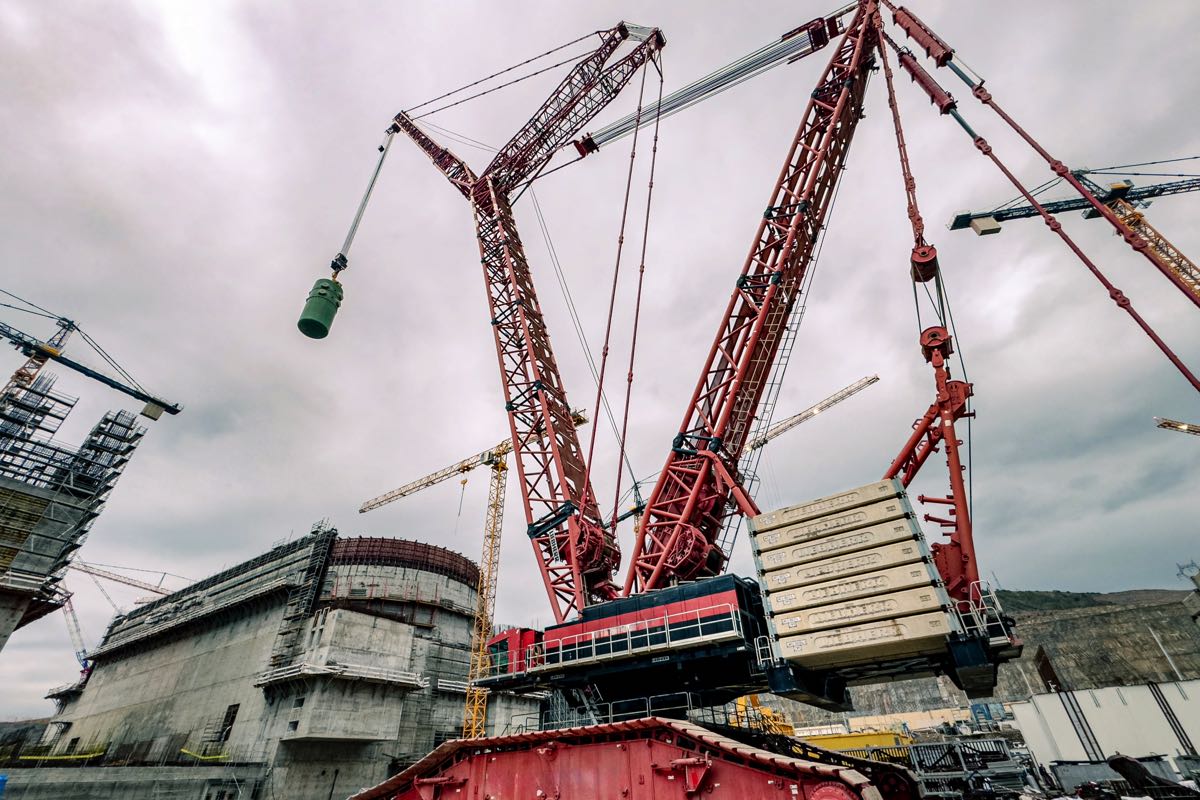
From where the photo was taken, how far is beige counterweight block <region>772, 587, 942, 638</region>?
13945mm

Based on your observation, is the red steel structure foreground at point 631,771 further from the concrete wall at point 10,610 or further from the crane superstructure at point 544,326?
the concrete wall at point 10,610

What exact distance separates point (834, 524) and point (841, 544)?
0.62 m

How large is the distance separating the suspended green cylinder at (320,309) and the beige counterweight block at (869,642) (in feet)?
49.5

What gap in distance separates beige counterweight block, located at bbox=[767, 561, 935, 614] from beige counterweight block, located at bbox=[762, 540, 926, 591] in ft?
0.45

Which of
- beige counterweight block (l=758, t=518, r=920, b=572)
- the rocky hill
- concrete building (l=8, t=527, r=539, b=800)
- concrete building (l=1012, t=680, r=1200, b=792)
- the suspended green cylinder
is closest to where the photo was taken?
the suspended green cylinder

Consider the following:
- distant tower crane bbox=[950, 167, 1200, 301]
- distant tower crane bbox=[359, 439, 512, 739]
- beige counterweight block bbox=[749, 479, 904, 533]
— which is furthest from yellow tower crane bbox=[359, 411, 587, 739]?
distant tower crane bbox=[950, 167, 1200, 301]

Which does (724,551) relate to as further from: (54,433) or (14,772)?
(54,433)

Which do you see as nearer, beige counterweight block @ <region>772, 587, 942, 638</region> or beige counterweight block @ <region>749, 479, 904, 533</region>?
beige counterweight block @ <region>772, 587, 942, 638</region>

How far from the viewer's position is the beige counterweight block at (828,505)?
51.5ft

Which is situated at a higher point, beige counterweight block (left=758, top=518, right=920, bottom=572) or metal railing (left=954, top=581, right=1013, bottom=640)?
beige counterweight block (left=758, top=518, right=920, bottom=572)

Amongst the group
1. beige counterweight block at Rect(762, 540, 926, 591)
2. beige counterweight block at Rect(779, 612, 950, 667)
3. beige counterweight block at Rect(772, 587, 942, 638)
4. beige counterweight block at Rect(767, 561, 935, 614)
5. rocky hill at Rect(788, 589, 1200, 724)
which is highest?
rocky hill at Rect(788, 589, 1200, 724)

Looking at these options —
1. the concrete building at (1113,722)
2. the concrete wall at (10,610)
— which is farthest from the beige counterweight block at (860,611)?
the concrete wall at (10,610)

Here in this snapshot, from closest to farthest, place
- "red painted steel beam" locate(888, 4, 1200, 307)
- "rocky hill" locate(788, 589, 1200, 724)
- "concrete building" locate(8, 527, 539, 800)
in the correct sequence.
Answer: "red painted steel beam" locate(888, 4, 1200, 307) < "concrete building" locate(8, 527, 539, 800) < "rocky hill" locate(788, 589, 1200, 724)

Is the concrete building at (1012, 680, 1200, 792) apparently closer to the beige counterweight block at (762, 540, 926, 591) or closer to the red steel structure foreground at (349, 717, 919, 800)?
the red steel structure foreground at (349, 717, 919, 800)
